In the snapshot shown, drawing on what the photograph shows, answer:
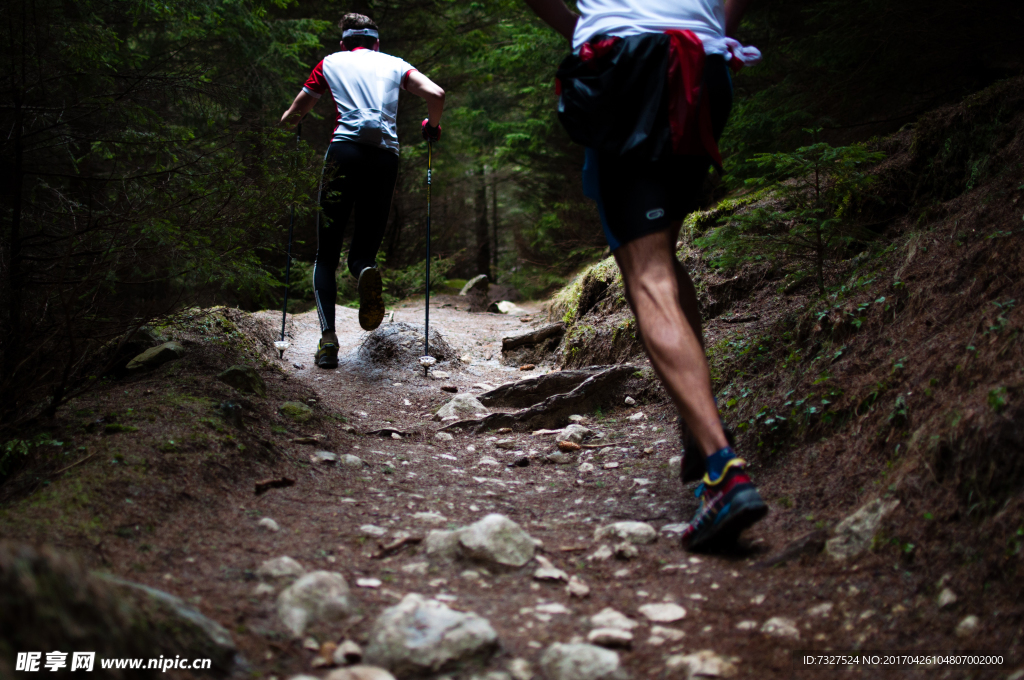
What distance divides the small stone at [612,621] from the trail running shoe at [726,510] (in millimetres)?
442

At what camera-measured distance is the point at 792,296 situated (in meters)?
4.38

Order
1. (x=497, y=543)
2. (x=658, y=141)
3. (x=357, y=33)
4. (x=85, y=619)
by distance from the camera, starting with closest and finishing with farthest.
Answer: (x=85, y=619) < (x=497, y=543) < (x=658, y=141) < (x=357, y=33)

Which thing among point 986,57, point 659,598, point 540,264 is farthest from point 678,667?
point 540,264

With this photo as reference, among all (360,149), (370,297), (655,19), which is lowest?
(370,297)

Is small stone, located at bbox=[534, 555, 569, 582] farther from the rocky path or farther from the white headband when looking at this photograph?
the white headband

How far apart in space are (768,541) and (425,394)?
11.7 feet

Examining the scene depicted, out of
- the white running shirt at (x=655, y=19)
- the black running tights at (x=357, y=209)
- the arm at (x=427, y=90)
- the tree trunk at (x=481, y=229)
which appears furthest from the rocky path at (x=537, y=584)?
the tree trunk at (x=481, y=229)

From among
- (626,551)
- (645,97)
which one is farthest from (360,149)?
(626,551)

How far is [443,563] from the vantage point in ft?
6.25

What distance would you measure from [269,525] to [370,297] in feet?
10.2

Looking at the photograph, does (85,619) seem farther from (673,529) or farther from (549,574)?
(673,529)

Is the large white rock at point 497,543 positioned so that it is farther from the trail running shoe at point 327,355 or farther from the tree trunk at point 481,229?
the tree trunk at point 481,229

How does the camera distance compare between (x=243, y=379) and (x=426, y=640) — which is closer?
(x=426, y=640)

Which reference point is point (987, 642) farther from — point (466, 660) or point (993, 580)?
point (466, 660)
